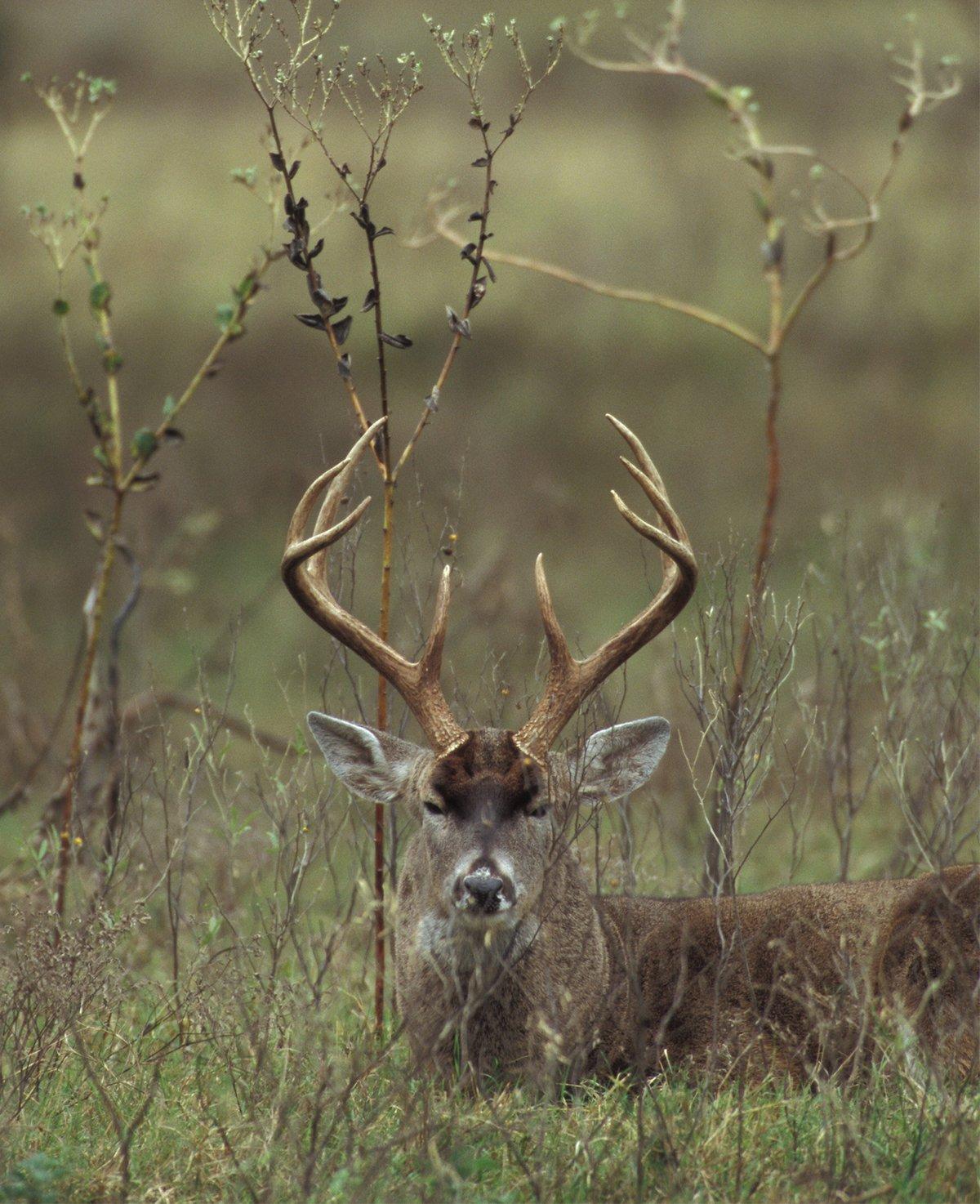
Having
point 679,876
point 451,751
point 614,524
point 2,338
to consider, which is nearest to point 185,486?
point 614,524

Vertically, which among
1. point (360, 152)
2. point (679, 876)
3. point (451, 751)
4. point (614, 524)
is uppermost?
point (360, 152)

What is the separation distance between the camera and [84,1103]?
4.90m

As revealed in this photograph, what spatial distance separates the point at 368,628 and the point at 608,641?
2.46 feet

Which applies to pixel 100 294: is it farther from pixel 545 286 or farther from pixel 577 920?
pixel 545 286

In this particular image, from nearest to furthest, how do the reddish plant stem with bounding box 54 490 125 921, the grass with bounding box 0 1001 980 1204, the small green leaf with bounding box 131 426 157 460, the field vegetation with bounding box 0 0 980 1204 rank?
the grass with bounding box 0 1001 980 1204 → the field vegetation with bounding box 0 0 980 1204 → the small green leaf with bounding box 131 426 157 460 → the reddish plant stem with bounding box 54 490 125 921

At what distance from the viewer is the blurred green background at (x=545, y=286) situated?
18.2 metres

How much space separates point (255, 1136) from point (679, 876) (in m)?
2.86

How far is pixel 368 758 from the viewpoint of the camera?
18.6 ft

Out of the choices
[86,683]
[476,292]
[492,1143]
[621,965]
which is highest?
[476,292]

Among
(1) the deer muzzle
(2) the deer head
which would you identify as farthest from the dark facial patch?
Result: (1) the deer muzzle

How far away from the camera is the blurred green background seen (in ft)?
59.8

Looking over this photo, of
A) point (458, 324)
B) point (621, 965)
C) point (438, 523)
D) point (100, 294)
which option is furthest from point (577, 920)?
point (438, 523)

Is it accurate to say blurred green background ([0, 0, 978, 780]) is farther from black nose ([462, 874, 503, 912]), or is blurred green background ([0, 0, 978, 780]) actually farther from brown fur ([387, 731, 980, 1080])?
black nose ([462, 874, 503, 912])

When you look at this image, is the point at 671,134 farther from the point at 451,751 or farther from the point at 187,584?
the point at 451,751
